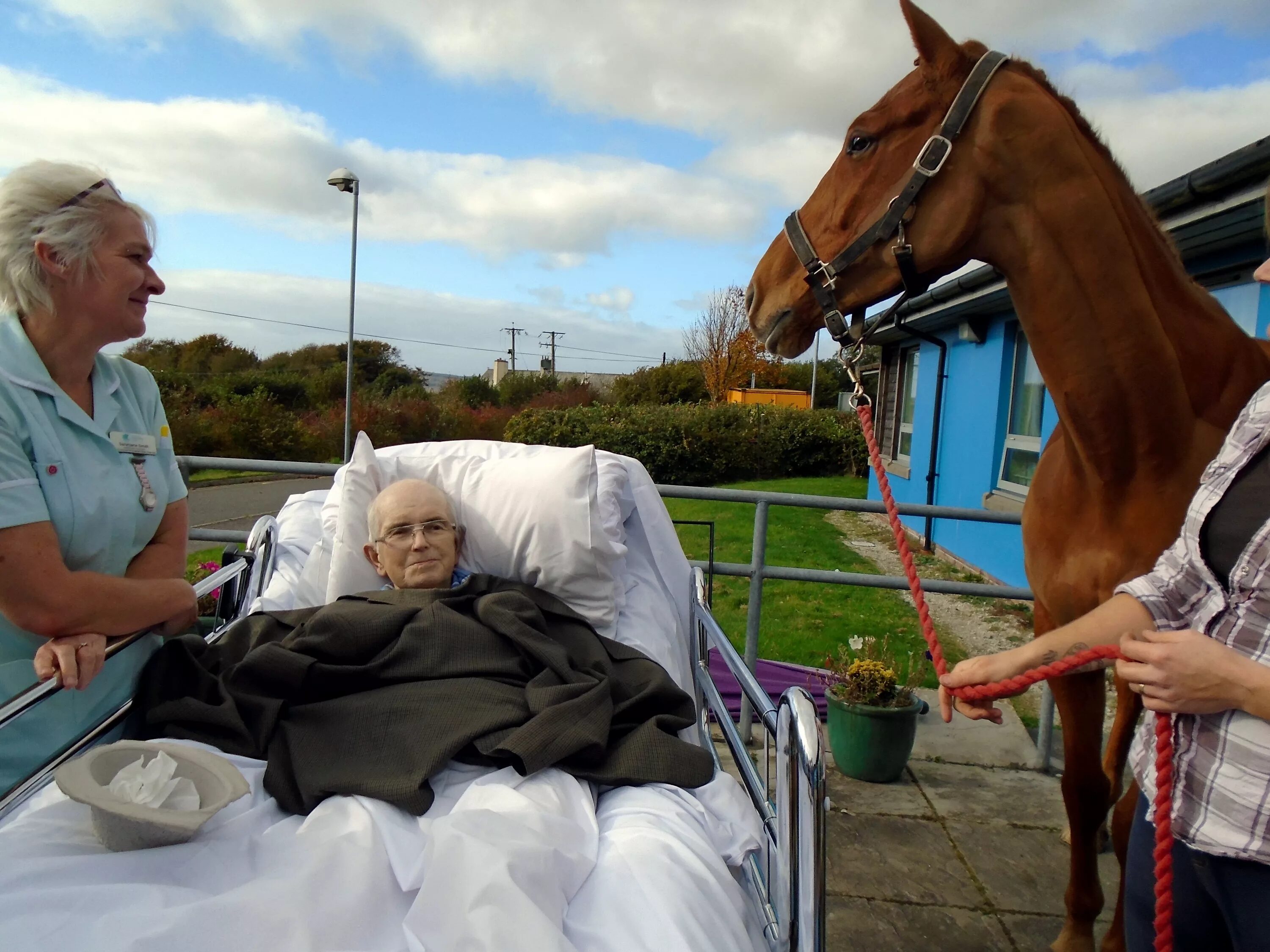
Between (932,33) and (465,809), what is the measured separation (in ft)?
6.16

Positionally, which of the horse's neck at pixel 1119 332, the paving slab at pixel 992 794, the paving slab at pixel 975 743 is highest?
the horse's neck at pixel 1119 332

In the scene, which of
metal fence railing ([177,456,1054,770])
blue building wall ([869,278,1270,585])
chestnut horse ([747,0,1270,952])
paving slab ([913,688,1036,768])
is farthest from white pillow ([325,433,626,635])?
blue building wall ([869,278,1270,585])

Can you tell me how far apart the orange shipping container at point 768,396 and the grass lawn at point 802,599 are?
13120 millimetres

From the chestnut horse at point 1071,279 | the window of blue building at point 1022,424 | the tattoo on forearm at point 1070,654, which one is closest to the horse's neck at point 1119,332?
the chestnut horse at point 1071,279

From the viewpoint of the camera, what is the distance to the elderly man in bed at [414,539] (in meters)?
2.41

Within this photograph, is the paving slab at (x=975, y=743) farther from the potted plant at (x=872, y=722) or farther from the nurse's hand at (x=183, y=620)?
the nurse's hand at (x=183, y=620)

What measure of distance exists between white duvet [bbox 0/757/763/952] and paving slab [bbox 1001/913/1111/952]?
128cm

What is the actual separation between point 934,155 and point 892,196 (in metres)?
0.12

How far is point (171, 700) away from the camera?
5.97ft

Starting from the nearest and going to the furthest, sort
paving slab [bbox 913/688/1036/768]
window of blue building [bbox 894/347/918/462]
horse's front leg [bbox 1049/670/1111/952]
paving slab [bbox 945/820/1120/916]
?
horse's front leg [bbox 1049/670/1111/952]
paving slab [bbox 945/820/1120/916]
paving slab [bbox 913/688/1036/768]
window of blue building [bbox 894/347/918/462]

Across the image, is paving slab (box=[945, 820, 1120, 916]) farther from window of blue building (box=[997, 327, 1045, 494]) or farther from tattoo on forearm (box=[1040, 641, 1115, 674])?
window of blue building (box=[997, 327, 1045, 494])

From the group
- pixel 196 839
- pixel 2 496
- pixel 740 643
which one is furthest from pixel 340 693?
pixel 740 643

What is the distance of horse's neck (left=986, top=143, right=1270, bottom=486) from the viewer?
169 cm

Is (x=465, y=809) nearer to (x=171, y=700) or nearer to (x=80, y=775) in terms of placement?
(x=80, y=775)
